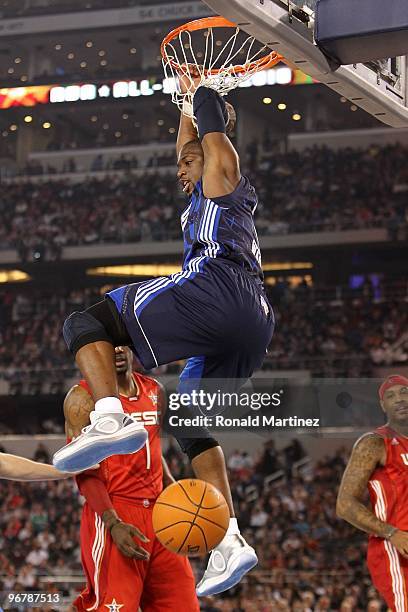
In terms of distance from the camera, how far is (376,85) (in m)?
5.23

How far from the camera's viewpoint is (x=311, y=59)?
471cm

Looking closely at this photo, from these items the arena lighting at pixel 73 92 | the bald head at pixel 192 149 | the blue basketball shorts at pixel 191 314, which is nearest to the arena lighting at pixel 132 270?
the arena lighting at pixel 73 92

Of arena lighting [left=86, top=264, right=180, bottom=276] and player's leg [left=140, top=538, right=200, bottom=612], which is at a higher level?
arena lighting [left=86, top=264, right=180, bottom=276]

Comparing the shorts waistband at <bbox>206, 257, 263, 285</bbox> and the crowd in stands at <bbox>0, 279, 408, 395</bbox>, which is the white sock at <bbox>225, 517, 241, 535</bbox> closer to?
the shorts waistband at <bbox>206, 257, 263, 285</bbox>

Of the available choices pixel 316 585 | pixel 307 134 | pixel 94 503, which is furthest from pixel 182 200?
pixel 94 503

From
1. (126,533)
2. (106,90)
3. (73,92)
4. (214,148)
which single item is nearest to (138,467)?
(126,533)

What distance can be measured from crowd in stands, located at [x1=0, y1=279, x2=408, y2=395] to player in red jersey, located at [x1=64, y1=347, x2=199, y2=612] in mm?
15519

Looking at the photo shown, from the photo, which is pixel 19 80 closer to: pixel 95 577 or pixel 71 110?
pixel 71 110

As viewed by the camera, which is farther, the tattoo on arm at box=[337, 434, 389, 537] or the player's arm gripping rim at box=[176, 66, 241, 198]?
the tattoo on arm at box=[337, 434, 389, 537]

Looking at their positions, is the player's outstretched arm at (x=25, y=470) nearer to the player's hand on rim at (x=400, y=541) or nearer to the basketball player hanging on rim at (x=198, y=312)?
the basketball player hanging on rim at (x=198, y=312)

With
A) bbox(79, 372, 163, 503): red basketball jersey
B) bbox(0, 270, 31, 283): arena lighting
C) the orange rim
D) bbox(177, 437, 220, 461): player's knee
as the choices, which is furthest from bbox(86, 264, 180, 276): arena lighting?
bbox(177, 437, 220, 461): player's knee

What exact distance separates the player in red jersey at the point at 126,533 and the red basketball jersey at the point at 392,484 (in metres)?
1.26

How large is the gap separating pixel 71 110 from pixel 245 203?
2791 cm

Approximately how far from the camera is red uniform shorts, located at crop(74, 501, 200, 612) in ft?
18.5
